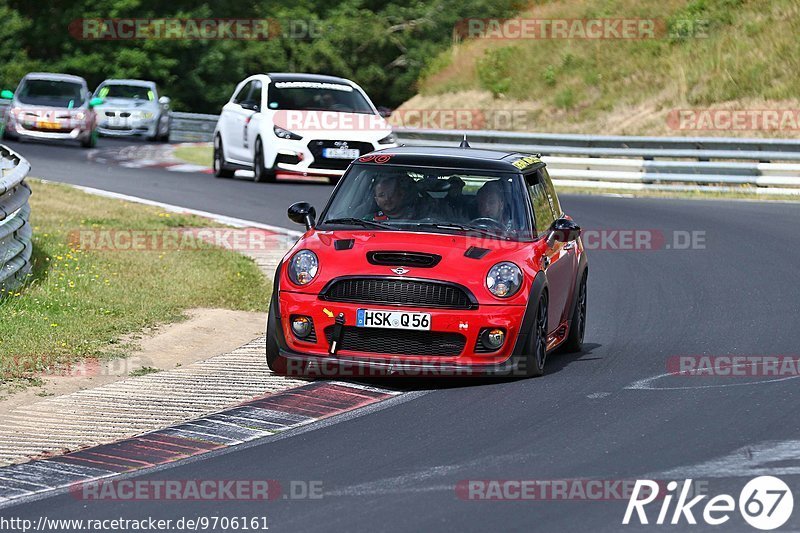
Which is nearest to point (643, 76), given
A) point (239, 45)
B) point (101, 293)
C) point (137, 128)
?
point (137, 128)

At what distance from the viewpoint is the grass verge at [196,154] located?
29.7 metres

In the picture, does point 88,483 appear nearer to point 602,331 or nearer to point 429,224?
point 429,224

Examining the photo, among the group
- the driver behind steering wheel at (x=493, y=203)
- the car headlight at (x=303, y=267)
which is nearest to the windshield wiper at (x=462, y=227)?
the driver behind steering wheel at (x=493, y=203)

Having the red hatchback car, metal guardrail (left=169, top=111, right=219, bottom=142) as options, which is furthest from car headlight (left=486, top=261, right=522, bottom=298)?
metal guardrail (left=169, top=111, right=219, bottom=142)

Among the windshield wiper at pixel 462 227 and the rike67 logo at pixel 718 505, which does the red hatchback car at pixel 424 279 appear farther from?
the rike67 logo at pixel 718 505

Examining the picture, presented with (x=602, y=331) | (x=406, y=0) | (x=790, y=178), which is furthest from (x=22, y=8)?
(x=602, y=331)

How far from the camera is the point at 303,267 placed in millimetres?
9828

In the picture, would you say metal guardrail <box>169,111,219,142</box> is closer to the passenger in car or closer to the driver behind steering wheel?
the passenger in car

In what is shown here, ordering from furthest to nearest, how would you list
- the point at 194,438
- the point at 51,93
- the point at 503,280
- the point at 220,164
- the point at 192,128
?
the point at 192,128 → the point at 51,93 → the point at 220,164 → the point at 503,280 → the point at 194,438

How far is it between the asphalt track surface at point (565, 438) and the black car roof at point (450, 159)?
4.80ft

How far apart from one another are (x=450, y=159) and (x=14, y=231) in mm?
4435

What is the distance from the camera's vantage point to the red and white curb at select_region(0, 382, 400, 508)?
24.5ft

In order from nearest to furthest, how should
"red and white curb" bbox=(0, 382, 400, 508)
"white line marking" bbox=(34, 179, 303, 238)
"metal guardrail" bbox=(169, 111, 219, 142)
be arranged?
"red and white curb" bbox=(0, 382, 400, 508) < "white line marking" bbox=(34, 179, 303, 238) < "metal guardrail" bbox=(169, 111, 219, 142)

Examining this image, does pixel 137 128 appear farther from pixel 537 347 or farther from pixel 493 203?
pixel 537 347
